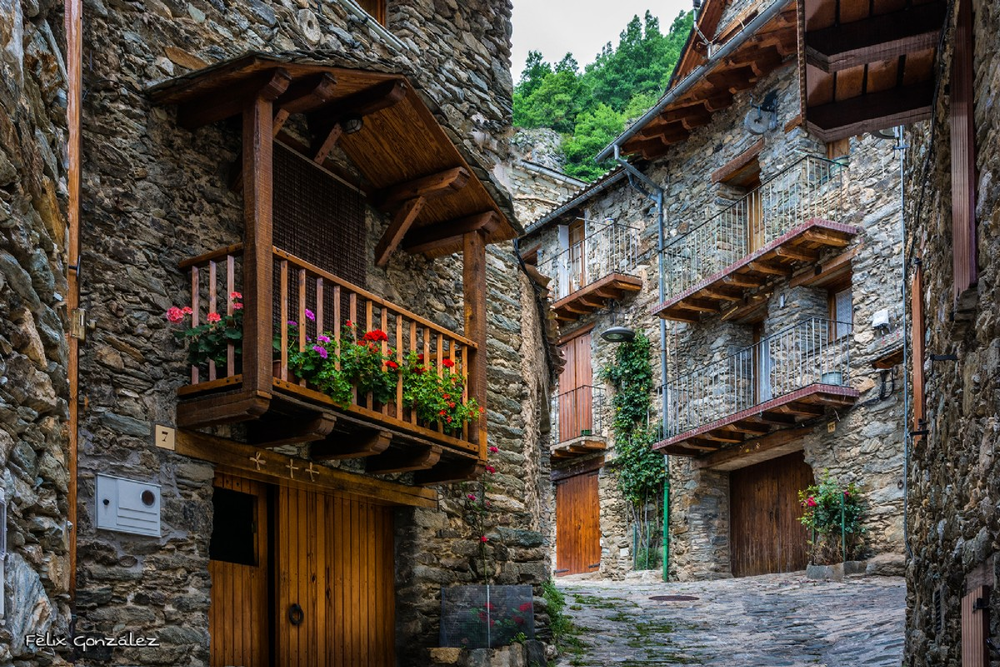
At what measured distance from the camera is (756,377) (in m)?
16.9

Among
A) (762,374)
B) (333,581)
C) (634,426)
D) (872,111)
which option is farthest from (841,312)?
(333,581)

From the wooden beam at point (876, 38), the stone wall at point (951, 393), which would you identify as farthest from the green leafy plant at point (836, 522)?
A: the wooden beam at point (876, 38)

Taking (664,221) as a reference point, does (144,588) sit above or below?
below

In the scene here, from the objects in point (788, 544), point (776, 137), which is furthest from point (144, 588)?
point (776, 137)

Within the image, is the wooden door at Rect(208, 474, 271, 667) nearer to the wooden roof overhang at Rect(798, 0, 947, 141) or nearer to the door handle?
the door handle

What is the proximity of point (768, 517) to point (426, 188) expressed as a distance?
918cm

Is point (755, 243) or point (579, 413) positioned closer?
point (755, 243)

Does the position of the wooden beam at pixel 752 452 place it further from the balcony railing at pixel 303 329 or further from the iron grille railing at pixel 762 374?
the balcony railing at pixel 303 329

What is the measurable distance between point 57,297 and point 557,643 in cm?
677

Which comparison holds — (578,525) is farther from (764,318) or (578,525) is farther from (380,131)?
(380,131)

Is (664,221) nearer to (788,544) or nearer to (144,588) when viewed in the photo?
(788,544)

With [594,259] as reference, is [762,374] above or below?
below

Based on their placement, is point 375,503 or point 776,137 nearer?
point 375,503

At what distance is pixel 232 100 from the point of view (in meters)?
7.32
